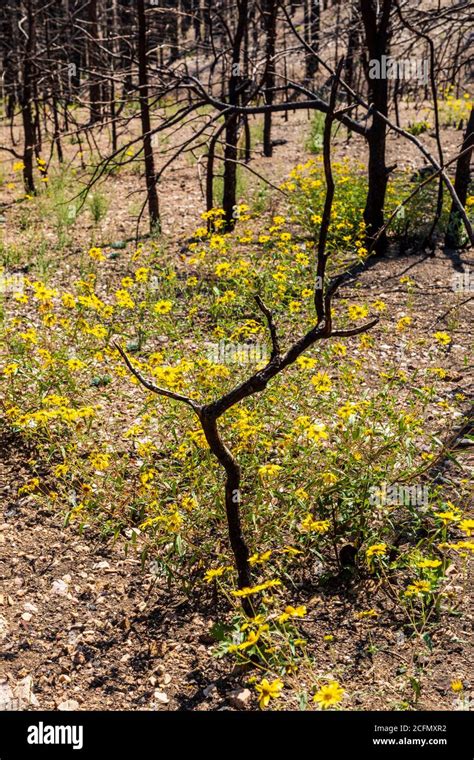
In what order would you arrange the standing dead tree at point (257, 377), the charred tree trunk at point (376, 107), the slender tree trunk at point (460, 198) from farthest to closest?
the slender tree trunk at point (460, 198) → the charred tree trunk at point (376, 107) → the standing dead tree at point (257, 377)

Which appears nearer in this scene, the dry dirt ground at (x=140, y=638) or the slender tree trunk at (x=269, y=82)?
the dry dirt ground at (x=140, y=638)

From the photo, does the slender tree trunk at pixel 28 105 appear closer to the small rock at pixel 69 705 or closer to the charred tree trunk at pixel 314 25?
the charred tree trunk at pixel 314 25

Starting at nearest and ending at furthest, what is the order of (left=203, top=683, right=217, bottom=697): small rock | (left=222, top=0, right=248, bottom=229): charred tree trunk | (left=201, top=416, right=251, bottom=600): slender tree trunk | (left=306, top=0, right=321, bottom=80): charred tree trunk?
(left=201, top=416, right=251, bottom=600): slender tree trunk < (left=203, top=683, right=217, bottom=697): small rock < (left=222, top=0, right=248, bottom=229): charred tree trunk < (left=306, top=0, right=321, bottom=80): charred tree trunk

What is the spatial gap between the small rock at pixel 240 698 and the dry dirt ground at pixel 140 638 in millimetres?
12

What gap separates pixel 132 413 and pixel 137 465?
2.46 ft

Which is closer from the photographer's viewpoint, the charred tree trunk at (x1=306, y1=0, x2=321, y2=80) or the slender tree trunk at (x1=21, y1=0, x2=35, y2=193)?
the charred tree trunk at (x1=306, y1=0, x2=321, y2=80)

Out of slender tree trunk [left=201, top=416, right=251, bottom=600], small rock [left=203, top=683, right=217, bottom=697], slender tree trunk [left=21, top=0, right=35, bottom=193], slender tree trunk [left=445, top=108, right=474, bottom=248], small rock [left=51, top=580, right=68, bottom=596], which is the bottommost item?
small rock [left=203, top=683, right=217, bottom=697]

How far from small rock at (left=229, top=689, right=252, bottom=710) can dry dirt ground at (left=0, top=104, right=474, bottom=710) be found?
12 millimetres

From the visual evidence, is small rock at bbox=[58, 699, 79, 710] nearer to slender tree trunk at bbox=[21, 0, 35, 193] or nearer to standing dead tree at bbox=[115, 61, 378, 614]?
standing dead tree at bbox=[115, 61, 378, 614]

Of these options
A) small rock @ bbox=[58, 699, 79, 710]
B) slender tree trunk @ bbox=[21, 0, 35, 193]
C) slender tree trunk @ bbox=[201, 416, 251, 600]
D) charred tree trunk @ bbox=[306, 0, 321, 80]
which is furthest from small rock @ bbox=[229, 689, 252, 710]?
slender tree trunk @ bbox=[21, 0, 35, 193]

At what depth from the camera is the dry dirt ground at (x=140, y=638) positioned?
10.1 feet

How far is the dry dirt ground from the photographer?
3.08 m

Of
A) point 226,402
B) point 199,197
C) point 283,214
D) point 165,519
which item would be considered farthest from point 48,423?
point 199,197

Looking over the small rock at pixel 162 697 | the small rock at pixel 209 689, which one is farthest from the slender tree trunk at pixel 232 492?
the small rock at pixel 162 697
